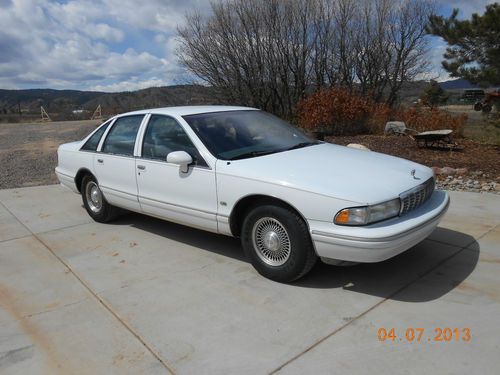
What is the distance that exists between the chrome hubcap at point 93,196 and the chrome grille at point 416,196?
3.84 m

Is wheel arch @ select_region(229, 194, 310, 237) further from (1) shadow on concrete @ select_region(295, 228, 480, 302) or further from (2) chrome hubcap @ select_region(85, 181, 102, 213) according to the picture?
(2) chrome hubcap @ select_region(85, 181, 102, 213)

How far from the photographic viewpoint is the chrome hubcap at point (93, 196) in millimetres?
5641

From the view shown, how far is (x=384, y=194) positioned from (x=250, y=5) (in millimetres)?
15305

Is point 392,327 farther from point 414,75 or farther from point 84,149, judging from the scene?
point 414,75

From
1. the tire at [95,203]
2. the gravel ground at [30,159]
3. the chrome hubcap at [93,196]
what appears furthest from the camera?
the gravel ground at [30,159]

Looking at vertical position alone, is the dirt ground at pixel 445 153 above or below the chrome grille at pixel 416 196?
below

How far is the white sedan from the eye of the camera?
10.5ft

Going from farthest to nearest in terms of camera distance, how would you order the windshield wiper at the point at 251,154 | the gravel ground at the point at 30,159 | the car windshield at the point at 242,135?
the gravel ground at the point at 30,159, the car windshield at the point at 242,135, the windshield wiper at the point at 251,154

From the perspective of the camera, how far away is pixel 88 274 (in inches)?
159

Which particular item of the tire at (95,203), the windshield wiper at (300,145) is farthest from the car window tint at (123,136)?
the windshield wiper at (300,145)

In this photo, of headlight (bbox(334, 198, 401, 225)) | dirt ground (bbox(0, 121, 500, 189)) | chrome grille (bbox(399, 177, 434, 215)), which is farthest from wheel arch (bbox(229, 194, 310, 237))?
dirt ground (bbox(0, 121, 500, 189))

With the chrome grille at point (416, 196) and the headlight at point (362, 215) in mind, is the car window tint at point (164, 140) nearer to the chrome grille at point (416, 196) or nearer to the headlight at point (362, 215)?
the headlight at point (362, 215)

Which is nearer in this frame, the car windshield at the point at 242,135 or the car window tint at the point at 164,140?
the car windshield at the point at 242,135

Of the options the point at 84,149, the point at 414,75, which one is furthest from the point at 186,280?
the point at 414,75
